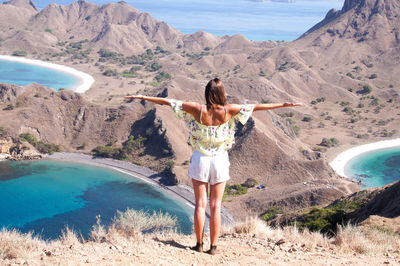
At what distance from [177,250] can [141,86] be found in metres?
69.5

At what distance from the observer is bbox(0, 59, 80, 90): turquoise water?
76562mm

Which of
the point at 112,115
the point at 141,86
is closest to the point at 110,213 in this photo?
the point at 112,115

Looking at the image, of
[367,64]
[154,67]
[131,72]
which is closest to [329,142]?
[367,64]

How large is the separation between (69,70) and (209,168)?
306 feet

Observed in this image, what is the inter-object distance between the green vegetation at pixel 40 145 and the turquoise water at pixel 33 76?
3771 centimetres

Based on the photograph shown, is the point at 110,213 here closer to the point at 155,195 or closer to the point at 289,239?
the point at 155,195

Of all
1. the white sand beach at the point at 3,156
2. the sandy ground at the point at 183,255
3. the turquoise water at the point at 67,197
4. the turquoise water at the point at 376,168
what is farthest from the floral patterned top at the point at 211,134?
the white sand beach at the point at 3,156

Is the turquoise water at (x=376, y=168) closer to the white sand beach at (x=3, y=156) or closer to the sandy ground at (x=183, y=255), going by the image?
the sandy ground at (x=183, y=255)

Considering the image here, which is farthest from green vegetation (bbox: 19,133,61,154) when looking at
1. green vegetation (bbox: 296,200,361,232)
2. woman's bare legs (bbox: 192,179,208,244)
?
woman's bare legs (bbox: 192,179,208,244)

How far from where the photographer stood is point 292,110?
5678 cm

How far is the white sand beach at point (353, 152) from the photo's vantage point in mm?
37584

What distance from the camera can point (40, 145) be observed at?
122ft

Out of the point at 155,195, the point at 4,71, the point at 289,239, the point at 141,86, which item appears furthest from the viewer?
the point at 4,71

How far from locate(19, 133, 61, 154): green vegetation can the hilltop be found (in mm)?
1258
